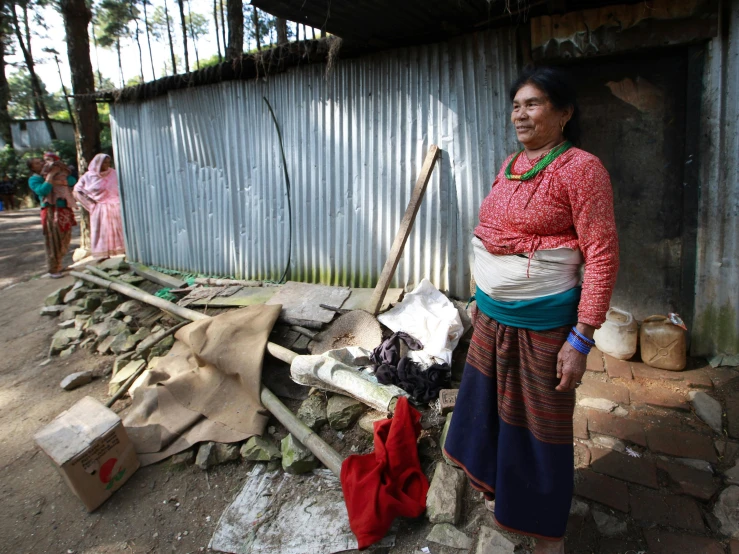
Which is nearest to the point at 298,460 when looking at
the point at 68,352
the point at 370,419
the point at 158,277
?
the point at 370,419

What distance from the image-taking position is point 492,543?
6.87 ft

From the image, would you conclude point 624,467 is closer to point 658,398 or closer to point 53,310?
point 658,398

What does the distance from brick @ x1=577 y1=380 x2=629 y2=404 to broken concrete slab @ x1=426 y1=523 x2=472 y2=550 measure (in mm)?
1530

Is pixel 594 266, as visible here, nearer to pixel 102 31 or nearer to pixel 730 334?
pixel 730 334

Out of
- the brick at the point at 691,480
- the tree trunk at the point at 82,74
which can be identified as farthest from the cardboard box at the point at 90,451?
the tree trunk at the point at 82,74

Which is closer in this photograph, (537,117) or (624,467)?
(537,117)

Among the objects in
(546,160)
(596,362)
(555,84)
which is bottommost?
(596,362)

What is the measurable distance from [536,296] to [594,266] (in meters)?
0.24

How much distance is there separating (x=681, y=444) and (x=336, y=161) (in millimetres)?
3950

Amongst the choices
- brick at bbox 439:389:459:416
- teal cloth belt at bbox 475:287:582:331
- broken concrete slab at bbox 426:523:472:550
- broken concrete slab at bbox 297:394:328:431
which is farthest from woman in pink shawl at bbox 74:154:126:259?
teal cloth belt at bbox 475:287:582:331

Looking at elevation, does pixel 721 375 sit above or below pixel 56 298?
below

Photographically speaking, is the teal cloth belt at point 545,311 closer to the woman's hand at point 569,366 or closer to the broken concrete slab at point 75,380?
the woman's hand at point 569,366

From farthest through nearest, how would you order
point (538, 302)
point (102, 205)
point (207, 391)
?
1. point (102, 205)
2. point (207, 391)
3. point (538, 302)

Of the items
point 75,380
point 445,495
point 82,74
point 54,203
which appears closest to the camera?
point 445,495
